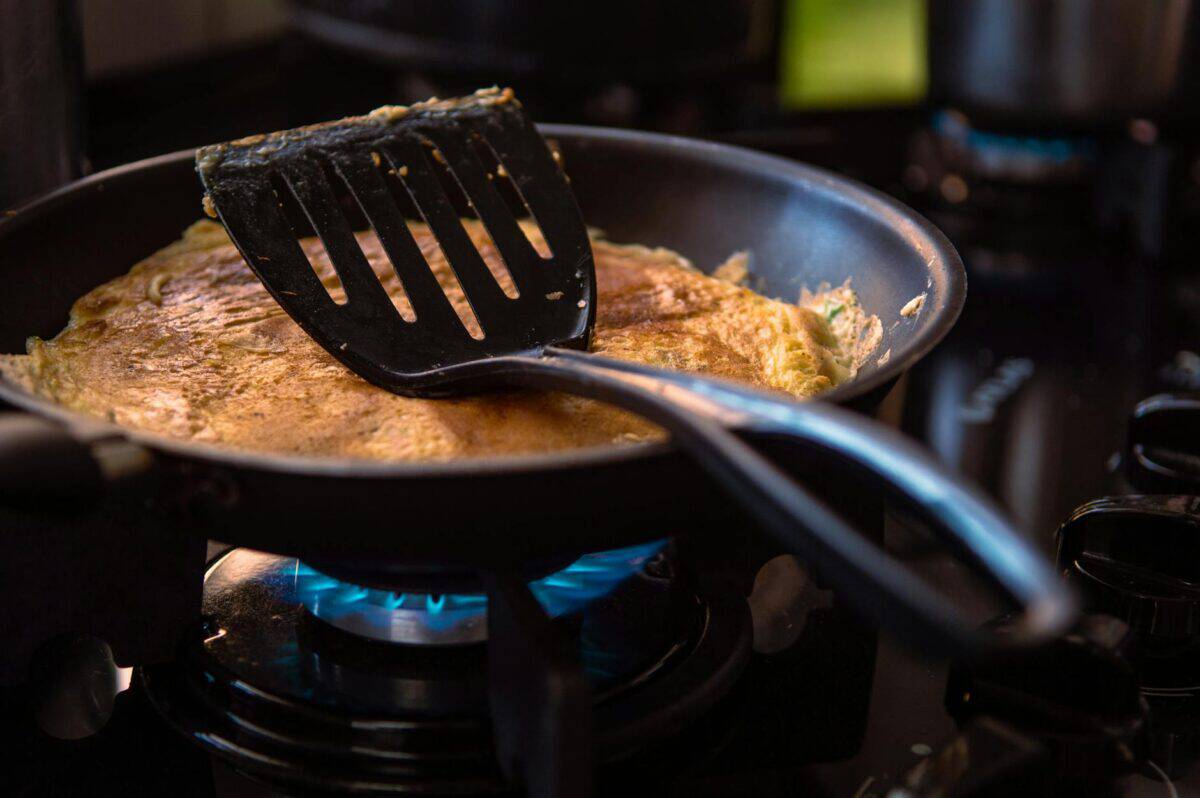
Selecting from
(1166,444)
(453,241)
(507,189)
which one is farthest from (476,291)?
(1166,444)

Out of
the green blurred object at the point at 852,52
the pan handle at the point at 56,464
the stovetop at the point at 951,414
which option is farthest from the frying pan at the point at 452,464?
the green blurred object at the point at 852,52

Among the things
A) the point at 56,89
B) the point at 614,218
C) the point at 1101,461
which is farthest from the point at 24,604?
the point at 1101,461

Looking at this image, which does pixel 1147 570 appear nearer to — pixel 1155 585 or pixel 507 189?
pixel 1155 585

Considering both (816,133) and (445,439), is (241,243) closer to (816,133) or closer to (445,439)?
(445,439)

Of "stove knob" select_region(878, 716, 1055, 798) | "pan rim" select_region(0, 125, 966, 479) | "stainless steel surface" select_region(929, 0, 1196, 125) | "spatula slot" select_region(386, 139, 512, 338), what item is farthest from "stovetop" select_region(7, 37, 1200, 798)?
"spatula slot" select_region(386, 139, 512, 338)

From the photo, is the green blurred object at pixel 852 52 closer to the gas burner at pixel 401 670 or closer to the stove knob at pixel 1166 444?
the stove knob at pixel 1166 444
